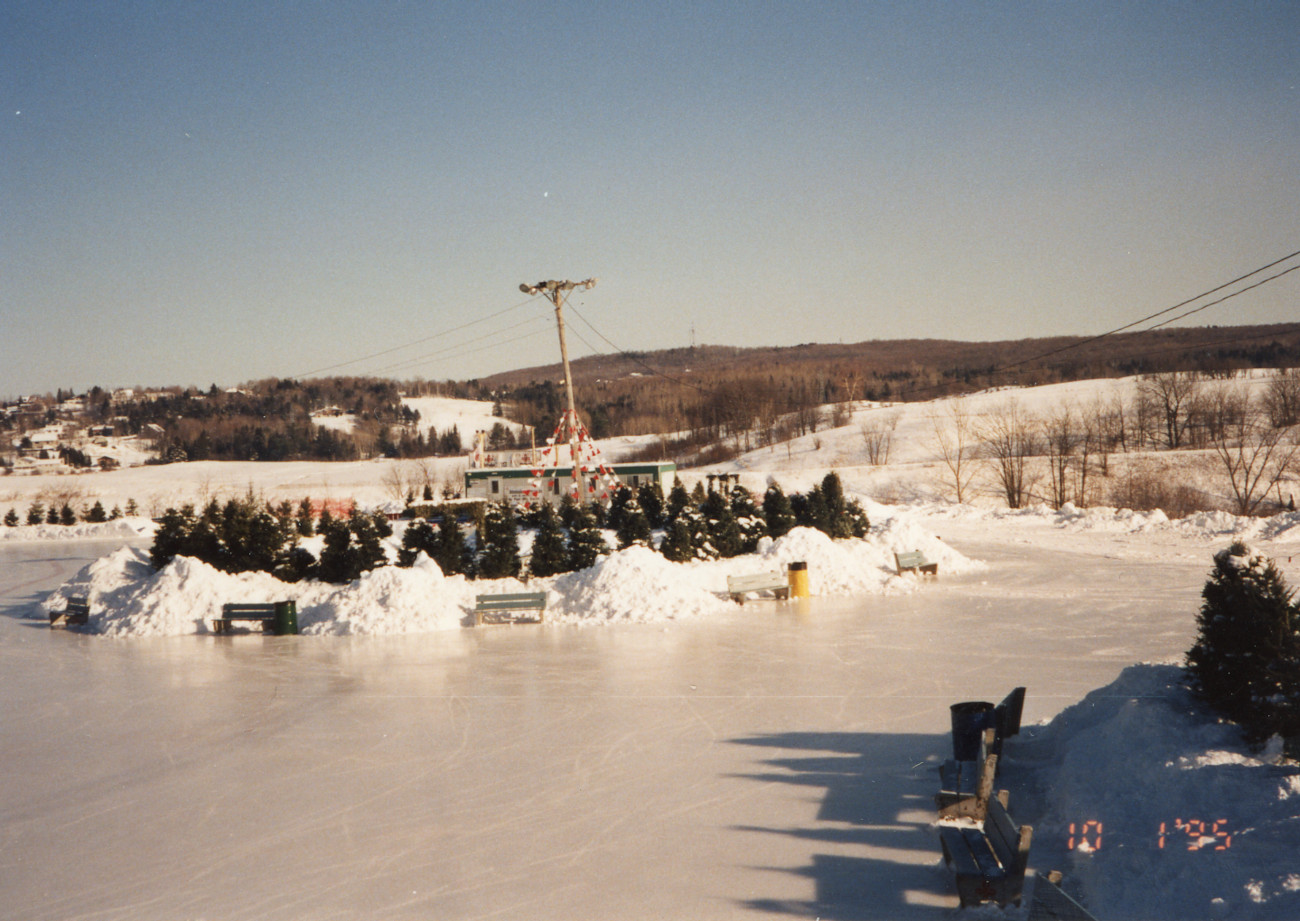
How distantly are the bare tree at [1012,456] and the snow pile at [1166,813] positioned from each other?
4016 centimetres

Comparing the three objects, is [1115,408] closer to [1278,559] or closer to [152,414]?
[1278,559]

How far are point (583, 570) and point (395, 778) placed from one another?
386 inches

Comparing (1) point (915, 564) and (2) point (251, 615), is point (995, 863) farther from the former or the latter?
(1) point (915, 564)

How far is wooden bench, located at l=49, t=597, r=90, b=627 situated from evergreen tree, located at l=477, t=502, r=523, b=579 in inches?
334

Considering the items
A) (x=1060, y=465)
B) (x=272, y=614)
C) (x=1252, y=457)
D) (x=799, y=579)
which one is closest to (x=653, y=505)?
(x=799, y=579)

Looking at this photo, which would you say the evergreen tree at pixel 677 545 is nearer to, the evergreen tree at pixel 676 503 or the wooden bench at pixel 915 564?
the evergreen tree at pixel 676 503

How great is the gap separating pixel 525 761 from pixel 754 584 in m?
9.75

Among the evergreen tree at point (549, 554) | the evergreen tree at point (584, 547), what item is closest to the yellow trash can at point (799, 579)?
the evergreen tree at point (584, 547)

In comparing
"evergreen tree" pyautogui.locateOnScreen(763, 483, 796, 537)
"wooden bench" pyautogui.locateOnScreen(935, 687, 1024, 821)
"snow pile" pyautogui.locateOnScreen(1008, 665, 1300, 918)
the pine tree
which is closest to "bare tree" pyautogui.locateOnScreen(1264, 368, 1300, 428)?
"evergreen tree" pyautogui.locateOnScreen(763, 483, 796, 537)

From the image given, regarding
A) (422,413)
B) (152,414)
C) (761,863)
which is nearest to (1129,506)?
(761,863)

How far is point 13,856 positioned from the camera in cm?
717

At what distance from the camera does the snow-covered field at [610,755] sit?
19.6 ft

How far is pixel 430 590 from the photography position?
56.5 ft

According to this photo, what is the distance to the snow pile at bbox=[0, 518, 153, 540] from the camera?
43.5 meters
